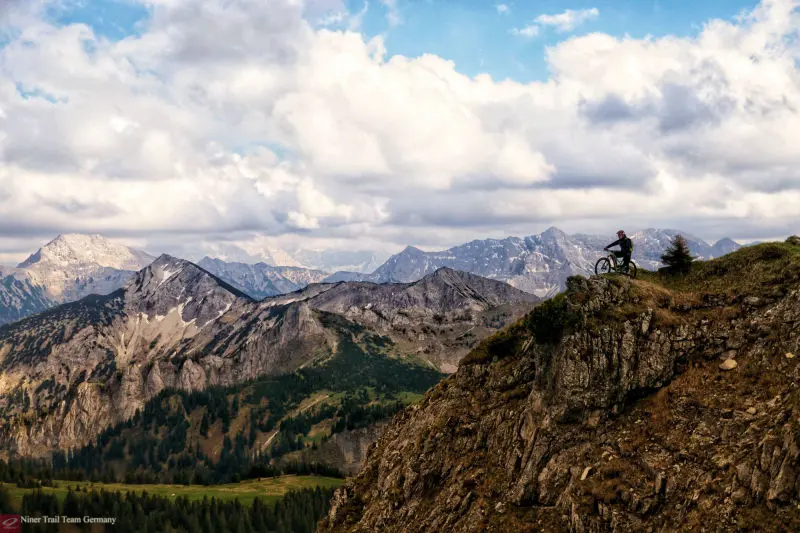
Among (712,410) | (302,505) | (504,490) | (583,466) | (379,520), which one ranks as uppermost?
(712,410)

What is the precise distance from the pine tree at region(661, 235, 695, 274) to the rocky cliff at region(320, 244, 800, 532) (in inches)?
55.8

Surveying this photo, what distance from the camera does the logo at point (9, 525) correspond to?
158 m

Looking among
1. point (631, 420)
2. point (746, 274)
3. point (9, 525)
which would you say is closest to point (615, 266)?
point (746, 274)

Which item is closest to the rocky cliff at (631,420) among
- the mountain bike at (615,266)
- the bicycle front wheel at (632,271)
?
the bicycle front wheel at (632,271)

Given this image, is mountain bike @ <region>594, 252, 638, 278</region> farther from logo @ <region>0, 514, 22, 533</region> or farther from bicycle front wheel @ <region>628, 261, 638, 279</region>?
logo @ <region>0, 514, 22, 533</region>

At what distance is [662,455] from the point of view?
135ft

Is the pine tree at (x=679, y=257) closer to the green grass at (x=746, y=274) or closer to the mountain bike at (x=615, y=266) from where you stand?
the green grass at (x=746, y=274)

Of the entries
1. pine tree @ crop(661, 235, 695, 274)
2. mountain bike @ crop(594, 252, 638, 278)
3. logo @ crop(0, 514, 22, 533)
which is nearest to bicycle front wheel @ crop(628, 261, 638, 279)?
mountain bike @ crop(594, 252, 638, 278)

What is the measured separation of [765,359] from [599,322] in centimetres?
1320

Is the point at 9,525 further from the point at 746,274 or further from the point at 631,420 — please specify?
the point at 746,274

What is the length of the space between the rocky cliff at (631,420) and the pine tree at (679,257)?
142 centimetres

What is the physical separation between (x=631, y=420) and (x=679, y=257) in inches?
888

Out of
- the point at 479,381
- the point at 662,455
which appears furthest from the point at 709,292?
the point at 479,381

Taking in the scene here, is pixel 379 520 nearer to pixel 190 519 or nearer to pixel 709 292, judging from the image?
pixel 709 292
